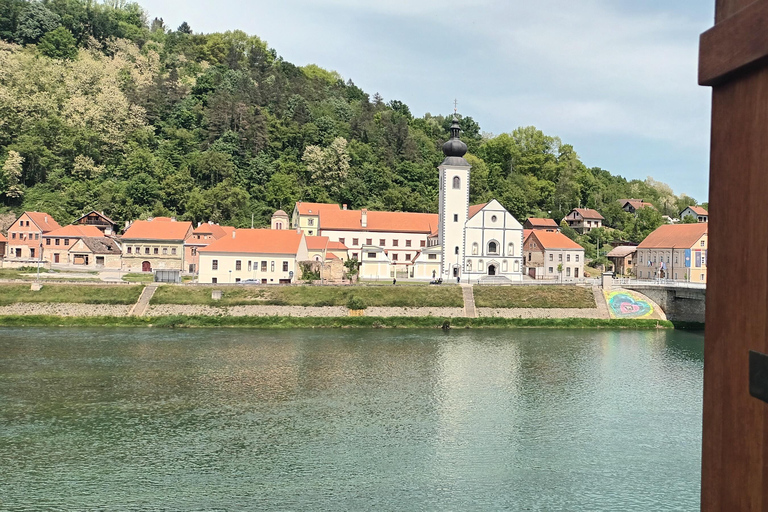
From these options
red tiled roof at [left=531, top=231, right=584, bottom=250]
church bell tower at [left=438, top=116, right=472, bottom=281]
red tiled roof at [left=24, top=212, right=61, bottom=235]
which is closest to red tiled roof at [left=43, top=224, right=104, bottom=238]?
red tiled roof at [left=24, top=212, right=61, bottom=235]

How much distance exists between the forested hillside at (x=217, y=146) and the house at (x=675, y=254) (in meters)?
18.5

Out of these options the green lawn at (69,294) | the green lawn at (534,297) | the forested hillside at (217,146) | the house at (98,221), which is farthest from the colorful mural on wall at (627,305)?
the house at (98,221)

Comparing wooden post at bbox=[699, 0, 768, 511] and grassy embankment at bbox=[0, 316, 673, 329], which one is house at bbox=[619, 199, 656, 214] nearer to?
grassy embankment at bbox=[0, 316, 673, 329]

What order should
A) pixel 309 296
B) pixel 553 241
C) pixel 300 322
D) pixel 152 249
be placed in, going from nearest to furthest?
pixel 300 322 → pixel 309 296 → pixel 152 249 → pixel 553 241

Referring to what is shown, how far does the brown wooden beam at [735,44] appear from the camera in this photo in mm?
2246

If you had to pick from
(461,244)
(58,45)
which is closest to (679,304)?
(461,244)

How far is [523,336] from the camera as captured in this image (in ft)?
129

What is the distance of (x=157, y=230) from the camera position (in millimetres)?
57312

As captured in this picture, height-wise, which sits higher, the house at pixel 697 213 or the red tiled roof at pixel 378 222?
the house at pixel 697 213

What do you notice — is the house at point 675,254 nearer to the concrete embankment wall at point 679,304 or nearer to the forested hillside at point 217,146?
the concrete embankment wall at point 679,304

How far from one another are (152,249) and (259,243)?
12316mm

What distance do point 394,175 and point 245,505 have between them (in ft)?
224

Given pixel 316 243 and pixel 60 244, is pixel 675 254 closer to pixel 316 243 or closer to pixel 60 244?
pixel 316 243

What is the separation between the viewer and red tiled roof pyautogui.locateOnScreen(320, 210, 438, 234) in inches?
2452
